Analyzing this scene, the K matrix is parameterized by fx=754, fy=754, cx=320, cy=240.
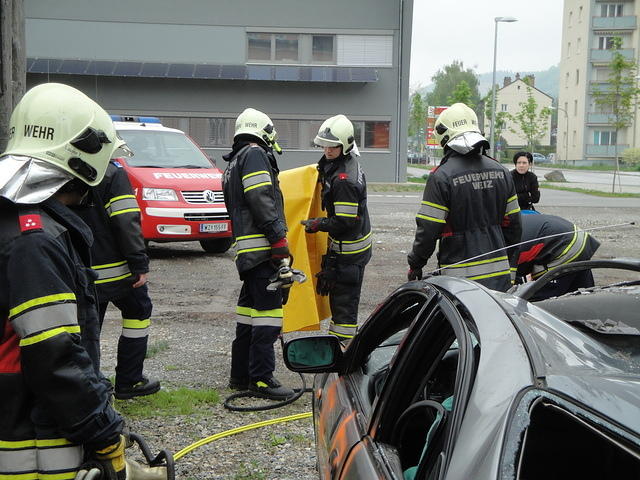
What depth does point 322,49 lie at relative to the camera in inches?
1211

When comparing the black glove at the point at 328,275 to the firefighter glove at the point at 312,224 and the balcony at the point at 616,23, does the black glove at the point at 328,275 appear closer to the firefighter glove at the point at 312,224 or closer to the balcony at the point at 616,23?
the firefighter glove at the point at 312,224

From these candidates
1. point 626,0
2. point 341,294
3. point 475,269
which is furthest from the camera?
point 626,0

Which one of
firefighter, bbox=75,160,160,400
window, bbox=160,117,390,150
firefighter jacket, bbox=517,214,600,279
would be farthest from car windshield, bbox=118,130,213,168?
→ window, bbox=160,117,390,150

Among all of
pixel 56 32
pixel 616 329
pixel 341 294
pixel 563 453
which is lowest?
pixel 341 294

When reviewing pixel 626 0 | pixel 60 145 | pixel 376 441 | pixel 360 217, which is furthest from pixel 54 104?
pixel 626 0

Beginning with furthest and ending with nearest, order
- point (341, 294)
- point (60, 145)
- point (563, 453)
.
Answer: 1. point (341, 294)
2. point (60, 145)
3. point (563, 453)

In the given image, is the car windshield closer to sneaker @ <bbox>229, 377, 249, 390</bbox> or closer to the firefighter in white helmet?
sneaker @ <bbox>229, 377, 249, 390</bbox>

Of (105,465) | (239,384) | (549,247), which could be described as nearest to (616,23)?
(549,247)

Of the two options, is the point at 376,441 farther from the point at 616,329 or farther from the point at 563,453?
the point at 616,329

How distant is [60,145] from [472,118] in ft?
11.5

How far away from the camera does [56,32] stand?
30172 millimetres

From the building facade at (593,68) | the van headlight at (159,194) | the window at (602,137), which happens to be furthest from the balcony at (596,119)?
the van headlight at (159,194)

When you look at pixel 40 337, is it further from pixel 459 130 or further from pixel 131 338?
pixel 459 130

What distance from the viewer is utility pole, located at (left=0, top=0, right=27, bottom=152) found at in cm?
473
